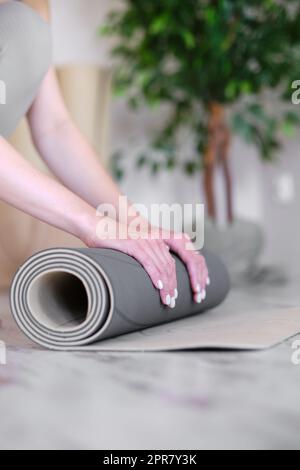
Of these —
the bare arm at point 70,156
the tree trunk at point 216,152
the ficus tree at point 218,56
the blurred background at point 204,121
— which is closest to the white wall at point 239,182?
the blurred background at point 204,121

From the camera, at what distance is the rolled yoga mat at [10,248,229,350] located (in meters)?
1.16

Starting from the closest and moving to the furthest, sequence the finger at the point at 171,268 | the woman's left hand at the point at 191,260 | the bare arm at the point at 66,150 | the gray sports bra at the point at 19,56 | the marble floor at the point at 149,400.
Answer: the marble floor at the point at 149,400
the finger at the point at 171,268
the woman's left hand at the point at 191,260
the gray sports bra at the point at 19,56
the bare arm at the point at 66,150

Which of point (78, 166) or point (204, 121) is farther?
point (204, 121)

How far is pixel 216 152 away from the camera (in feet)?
11.4

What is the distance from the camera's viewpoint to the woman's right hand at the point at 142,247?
4.09 feet

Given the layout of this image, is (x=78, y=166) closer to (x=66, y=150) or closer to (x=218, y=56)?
(x=66, y=150)

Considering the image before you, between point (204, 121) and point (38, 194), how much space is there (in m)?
2.59

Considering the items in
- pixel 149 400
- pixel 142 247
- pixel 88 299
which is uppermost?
pixel 142 247

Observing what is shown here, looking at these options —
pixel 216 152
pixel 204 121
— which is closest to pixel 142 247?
pixel 216 152

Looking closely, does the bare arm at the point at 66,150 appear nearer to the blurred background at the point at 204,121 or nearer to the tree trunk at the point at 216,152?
the blurred background at the point at 204,121

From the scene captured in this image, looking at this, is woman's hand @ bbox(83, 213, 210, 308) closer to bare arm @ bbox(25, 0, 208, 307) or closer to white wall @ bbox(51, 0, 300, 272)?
bare arm @ bbox(25, 0, 208, 307)

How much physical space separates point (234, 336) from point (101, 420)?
0.49 metres

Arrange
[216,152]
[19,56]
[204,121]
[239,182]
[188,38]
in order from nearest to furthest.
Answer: [19,56]
[188,38]
[216,152]
[204,121]
[239,182]

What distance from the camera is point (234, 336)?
48.9 inches
